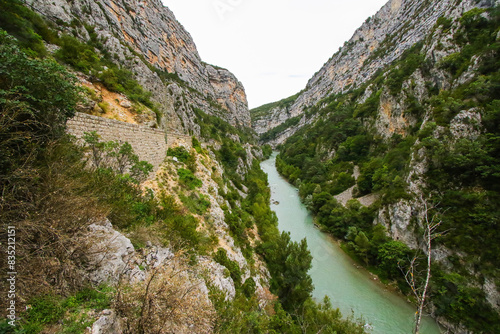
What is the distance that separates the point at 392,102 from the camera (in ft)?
93.0

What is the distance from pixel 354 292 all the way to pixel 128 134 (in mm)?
19657

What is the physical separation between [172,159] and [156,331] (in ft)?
34.0

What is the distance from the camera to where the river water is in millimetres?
12039

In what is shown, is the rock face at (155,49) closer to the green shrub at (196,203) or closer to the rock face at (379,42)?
the green shrub at (196,203)

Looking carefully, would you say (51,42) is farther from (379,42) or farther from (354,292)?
(379,42)

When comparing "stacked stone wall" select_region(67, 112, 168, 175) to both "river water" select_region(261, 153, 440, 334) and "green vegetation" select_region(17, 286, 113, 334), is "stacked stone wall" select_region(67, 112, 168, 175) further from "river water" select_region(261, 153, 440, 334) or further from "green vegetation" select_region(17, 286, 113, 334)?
"river water" select_region(261, 153, 440, 334)

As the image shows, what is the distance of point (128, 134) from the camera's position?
8.53 m

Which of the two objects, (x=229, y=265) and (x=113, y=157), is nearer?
(x=113, y=157)

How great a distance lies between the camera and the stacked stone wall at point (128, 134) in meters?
6.40

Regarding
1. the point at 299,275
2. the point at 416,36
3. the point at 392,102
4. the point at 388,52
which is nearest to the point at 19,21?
the point at 299,275

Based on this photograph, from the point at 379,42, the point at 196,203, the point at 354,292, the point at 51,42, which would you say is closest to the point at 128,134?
the point at 196,203

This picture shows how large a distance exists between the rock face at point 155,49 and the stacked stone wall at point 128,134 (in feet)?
17.0

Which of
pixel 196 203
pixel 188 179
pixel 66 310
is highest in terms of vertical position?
pixel 66 310

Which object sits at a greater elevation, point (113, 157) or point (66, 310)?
point (113, 157)
